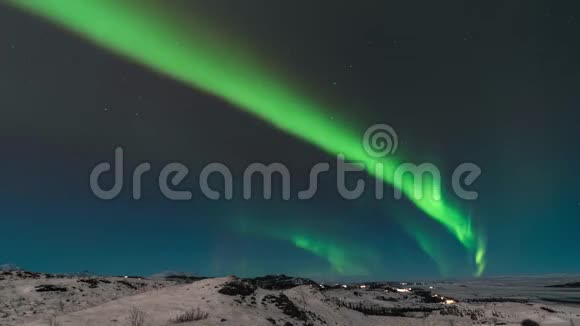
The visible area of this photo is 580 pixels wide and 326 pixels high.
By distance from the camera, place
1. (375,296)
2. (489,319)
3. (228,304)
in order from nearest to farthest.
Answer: (228,304), (489,319), (375,296)

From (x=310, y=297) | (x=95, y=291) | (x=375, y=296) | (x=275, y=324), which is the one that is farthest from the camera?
(x=375, y=296)

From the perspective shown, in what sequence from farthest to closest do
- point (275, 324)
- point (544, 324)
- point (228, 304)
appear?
point (544, 324), point (228, 304), point (275, 324)

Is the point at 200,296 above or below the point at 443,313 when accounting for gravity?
above

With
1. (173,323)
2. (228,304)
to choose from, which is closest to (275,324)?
(228,304)

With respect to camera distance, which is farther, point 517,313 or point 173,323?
point 517,313

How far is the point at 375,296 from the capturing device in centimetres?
7594

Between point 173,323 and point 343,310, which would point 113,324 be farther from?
point 343,310

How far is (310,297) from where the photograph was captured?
3397 centimetres

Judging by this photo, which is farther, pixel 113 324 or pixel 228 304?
pixel 228 304

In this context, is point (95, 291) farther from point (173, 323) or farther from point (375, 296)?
point (375, 296)

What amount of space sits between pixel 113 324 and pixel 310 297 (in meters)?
19.9

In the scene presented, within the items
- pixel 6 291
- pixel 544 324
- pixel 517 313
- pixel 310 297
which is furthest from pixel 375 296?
pixel 6 291

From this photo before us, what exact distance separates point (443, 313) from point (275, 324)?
29.8 meters

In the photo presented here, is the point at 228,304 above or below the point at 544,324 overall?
above
